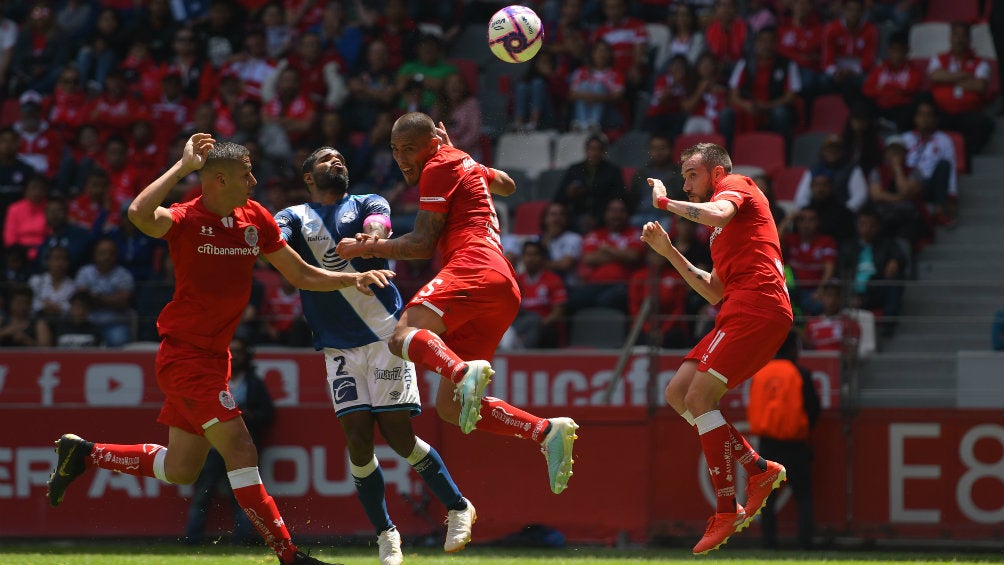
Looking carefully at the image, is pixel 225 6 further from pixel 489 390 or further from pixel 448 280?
pixel 448 280

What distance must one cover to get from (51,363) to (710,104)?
836 centimetres

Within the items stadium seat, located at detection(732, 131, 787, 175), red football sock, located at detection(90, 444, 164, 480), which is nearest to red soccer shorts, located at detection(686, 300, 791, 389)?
red football sock, located at detection(90, 444, 164, 480)

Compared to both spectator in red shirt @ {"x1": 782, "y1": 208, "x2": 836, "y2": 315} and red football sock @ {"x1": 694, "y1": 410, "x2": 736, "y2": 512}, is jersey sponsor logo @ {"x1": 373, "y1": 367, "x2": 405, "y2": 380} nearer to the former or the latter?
red football sock @ {"x1": 694, "y1": 410, "x2": 736, "y2": 512}

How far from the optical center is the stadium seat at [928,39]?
17703 mm

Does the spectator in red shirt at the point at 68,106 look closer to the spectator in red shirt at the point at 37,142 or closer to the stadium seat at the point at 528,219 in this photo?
the spectator in red shirt at the point at 37,142

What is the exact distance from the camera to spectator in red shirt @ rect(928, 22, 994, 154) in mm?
16359

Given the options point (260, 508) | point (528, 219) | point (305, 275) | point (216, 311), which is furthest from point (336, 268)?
point (528, 219)

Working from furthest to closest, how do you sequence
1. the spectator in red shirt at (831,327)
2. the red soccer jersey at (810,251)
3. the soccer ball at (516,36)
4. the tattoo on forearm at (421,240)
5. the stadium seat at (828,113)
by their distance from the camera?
the stadium seat at (828,113)
the red soccer jersey at (810,251)
the spectator in red shirt at (831,327)
the soccer ball at (516,36)
the tattoo on forearm at (421,240)

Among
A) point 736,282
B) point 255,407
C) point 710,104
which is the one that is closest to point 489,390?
point 255,407

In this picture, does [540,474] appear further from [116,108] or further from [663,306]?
[116,108]

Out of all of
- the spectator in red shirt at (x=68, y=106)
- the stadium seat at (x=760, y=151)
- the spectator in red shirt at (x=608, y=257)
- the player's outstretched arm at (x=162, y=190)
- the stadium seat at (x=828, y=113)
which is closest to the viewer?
the player's outstretched arm at (x=162, y=190)

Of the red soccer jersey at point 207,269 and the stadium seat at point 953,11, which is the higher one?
the stadium seat at point 953,11

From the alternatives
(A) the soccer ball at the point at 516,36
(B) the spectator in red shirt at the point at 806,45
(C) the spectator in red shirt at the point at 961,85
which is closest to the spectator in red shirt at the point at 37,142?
(B) the spectator in red shirt at the point at 806,45

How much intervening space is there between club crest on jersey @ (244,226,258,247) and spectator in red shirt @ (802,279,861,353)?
6240mm
